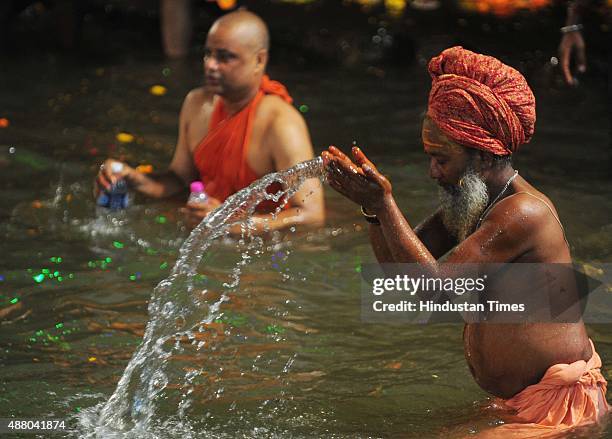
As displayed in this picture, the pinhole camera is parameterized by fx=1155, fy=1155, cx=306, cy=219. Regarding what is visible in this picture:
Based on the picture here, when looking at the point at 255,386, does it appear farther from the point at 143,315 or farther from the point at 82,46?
the point at 82,46

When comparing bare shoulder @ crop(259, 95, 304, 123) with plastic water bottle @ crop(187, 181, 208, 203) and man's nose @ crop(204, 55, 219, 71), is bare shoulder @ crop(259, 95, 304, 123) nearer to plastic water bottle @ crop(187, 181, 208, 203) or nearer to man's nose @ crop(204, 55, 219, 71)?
man's nose @ crop(204, 55, 219, 71)

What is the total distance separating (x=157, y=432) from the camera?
4707 millimetres

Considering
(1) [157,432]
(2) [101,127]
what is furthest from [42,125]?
(1) [157,432]

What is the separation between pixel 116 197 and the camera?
687 cm

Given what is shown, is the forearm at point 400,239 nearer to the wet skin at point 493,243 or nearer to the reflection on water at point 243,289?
the wet skin at point 493,243

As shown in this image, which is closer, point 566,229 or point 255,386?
point 255,386

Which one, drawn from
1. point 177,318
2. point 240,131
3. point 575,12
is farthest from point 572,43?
point 177,318

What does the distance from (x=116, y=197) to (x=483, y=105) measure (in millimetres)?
3273

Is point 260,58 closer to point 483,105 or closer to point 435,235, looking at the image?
point 435,235

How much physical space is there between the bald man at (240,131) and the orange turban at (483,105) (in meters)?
2.55

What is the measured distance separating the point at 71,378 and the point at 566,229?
3425mm

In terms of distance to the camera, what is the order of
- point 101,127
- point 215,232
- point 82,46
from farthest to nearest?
point 82,46 → point 101,127 → point 215,232

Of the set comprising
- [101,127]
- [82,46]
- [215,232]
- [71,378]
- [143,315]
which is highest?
[82,46]

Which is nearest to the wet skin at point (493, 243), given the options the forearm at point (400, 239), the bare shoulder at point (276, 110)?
the forearm at point (400, 239)
